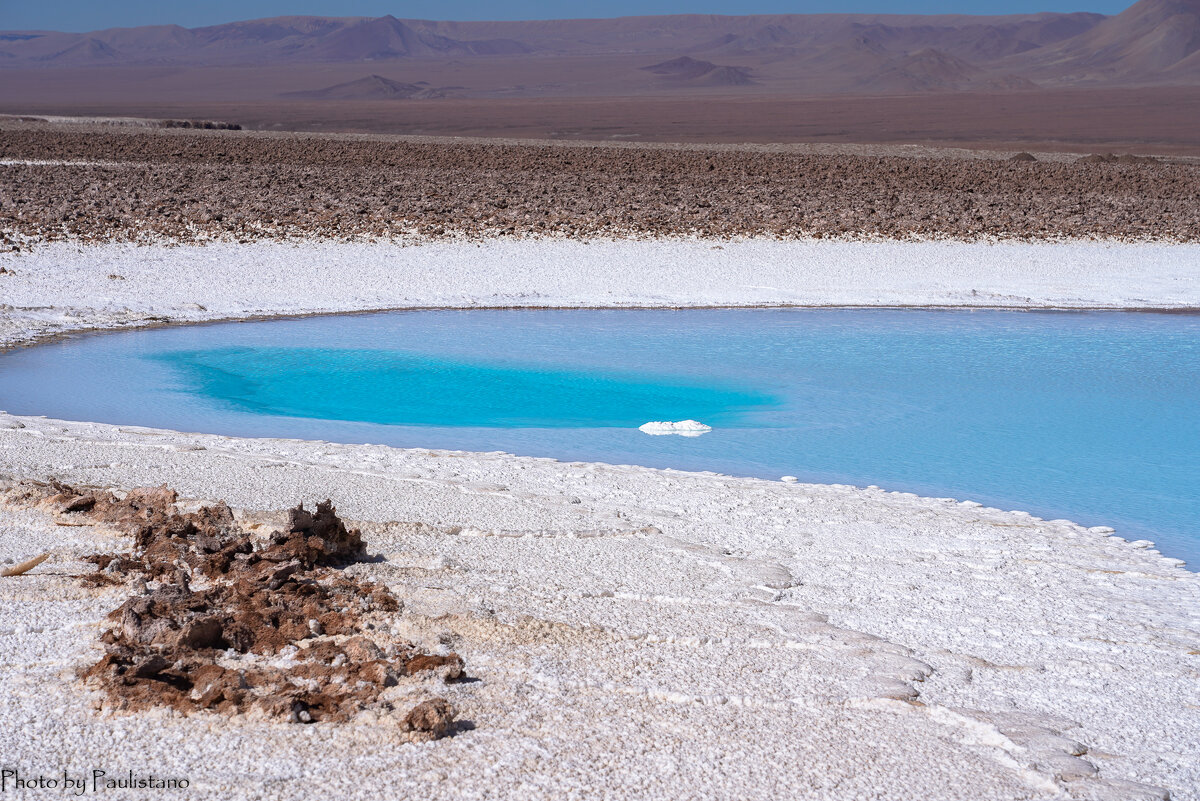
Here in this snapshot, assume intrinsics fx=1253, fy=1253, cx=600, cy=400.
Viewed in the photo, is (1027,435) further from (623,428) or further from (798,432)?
(623,428)

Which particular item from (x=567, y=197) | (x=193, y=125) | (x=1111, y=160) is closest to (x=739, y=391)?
(x=567, y=197)

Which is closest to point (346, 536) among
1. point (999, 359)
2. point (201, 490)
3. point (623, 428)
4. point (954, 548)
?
point (201, 490)

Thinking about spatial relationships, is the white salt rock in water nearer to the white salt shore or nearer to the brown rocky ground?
the white salt shore

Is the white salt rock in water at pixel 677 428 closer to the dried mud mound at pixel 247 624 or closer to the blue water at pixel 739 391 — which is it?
the blue water at pixel 739 391

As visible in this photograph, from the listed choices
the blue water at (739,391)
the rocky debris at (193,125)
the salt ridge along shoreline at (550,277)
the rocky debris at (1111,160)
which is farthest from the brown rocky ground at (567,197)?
the rocky debris at (193,125)

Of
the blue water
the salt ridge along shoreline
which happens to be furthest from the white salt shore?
the salt ridge along shoreline

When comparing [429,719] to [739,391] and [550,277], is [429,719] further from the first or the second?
[550,277]
